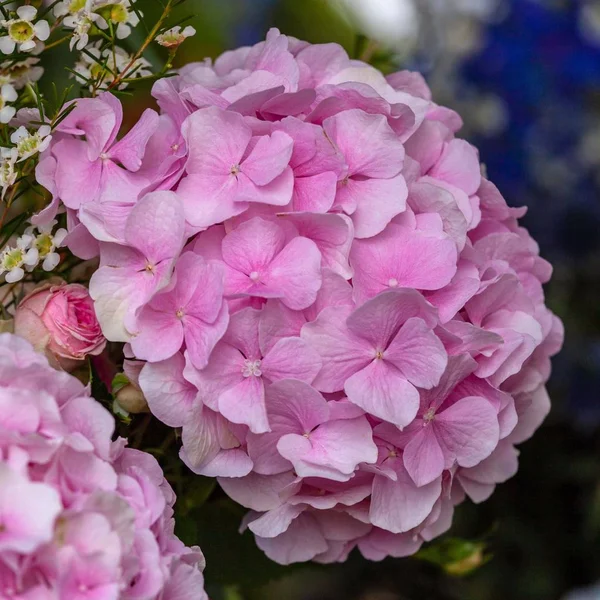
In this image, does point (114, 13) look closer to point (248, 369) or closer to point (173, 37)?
point (173, 37)

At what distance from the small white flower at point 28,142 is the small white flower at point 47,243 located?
0.03 m

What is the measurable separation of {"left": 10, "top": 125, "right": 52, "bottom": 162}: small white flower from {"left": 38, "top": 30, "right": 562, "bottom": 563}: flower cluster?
21 mm

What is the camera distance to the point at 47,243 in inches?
14.9

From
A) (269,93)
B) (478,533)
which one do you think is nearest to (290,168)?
(269,93)

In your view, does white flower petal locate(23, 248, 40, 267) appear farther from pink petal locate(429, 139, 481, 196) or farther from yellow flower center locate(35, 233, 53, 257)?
pink petal locate(429, 139, 481, 196)

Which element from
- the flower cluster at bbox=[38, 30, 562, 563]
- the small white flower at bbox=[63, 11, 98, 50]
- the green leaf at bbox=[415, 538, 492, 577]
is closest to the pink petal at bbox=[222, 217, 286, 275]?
the flower cluster at bbox=[38, 30, 562, 563]

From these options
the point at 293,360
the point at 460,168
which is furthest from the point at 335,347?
the point at 460,168

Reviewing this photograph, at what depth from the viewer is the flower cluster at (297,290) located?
1.16 ft

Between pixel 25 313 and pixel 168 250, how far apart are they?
7cm

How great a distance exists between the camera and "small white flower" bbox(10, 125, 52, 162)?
36 cm

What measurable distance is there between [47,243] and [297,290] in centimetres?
11

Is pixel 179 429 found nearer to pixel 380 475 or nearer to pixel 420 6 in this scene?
pixel 380 475

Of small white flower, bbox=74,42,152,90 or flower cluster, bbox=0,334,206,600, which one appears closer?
flower cluster, bbox=0,334,206,600

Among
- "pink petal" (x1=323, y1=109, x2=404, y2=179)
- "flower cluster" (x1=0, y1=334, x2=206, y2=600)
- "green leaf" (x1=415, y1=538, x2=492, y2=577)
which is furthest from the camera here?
"green leaf" (x1=415, y1=538, x2=492, y2=577)
